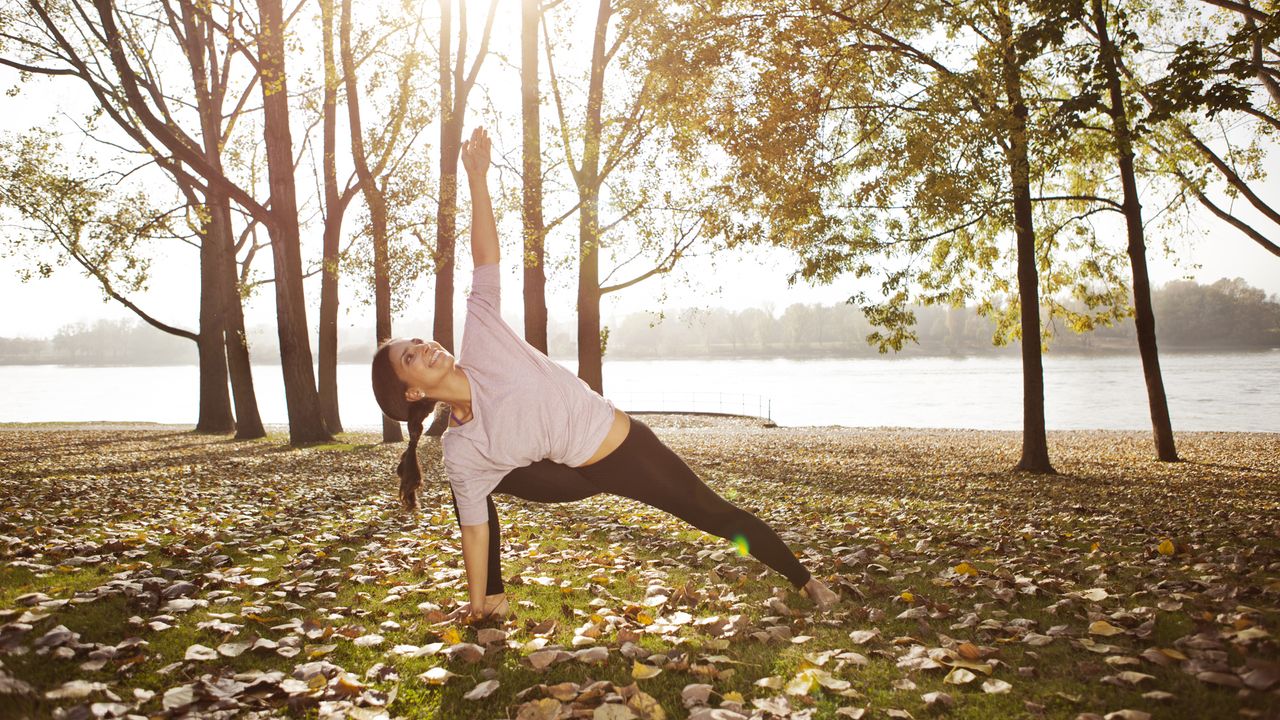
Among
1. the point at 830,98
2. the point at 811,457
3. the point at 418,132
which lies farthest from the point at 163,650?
the point at 418,132

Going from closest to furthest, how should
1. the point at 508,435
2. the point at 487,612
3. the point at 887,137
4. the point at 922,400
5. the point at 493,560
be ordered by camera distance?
the point at 508,435 → the point at 487,612 → the point at 493,560 → the point at 887,137 → the point at 922,400

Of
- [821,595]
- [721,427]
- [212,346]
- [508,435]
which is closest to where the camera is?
[508,435]

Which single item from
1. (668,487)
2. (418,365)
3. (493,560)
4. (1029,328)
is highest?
(1029,328)

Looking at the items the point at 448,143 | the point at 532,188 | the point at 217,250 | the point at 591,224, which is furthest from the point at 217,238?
the point at 591,224

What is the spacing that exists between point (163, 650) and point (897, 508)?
24.8 feet

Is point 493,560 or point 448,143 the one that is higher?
point 448,143

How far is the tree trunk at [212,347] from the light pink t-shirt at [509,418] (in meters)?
19.0

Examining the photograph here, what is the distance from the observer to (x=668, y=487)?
4047 mm

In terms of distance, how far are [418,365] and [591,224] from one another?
46.3 ft

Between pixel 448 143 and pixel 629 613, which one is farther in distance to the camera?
pixel 448 143

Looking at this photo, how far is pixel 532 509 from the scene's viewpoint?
8844mm

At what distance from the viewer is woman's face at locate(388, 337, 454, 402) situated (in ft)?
→ 12.6

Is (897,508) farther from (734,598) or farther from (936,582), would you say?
(734,598)

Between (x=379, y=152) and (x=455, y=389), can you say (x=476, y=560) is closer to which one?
(x=455, y=389)
